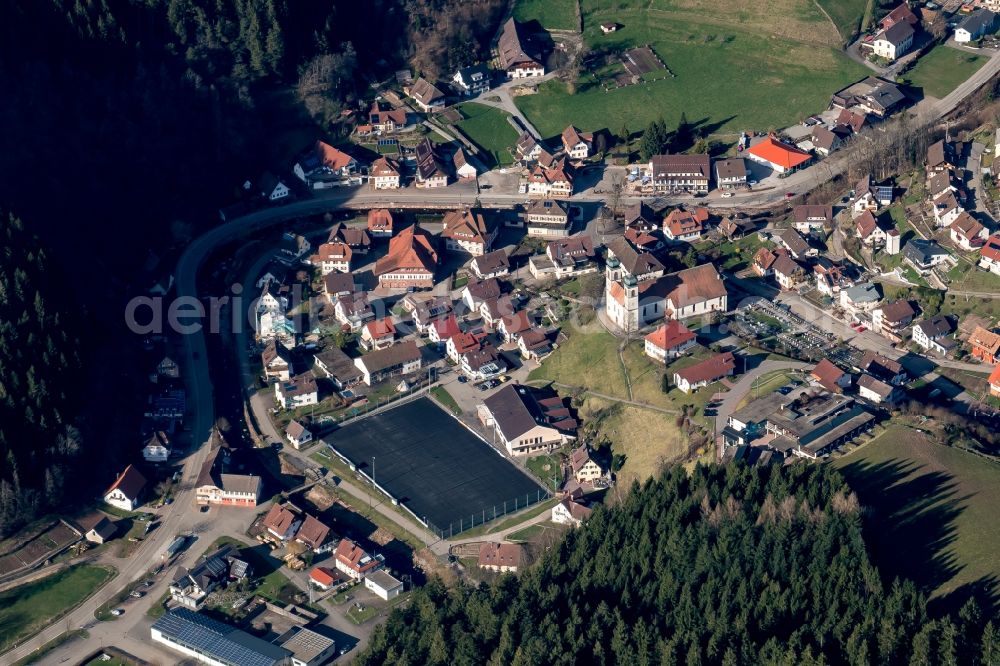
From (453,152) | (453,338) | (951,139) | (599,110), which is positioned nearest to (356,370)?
(453,338)

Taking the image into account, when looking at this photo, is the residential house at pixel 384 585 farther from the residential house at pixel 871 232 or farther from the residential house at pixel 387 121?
the residential house at pixel 387 121

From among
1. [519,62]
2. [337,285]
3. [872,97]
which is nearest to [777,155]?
[872,97]

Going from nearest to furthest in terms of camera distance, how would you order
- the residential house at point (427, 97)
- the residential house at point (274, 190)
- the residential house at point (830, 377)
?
the residential house at point (830, 377) → the residential house at point (274, 190) → the residential house at point (427, 97)

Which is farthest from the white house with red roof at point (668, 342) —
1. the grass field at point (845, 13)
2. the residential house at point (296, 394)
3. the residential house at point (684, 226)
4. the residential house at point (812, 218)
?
the grass field at point (845, 13)

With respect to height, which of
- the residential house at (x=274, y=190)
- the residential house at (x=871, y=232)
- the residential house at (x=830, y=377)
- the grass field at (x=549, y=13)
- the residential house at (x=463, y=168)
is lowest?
the residential house at (x=830, y=377)

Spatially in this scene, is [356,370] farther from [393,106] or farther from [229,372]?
[393,106]

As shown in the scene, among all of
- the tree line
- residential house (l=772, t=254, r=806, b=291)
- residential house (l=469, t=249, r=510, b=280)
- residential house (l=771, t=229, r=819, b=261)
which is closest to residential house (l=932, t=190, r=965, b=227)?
residential house (l=771, t=229, r=819, b=261)

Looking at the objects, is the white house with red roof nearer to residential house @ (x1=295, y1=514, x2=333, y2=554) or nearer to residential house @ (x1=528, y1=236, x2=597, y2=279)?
residential house @ (x1=528, y1=236, x2=597, y2=279)
